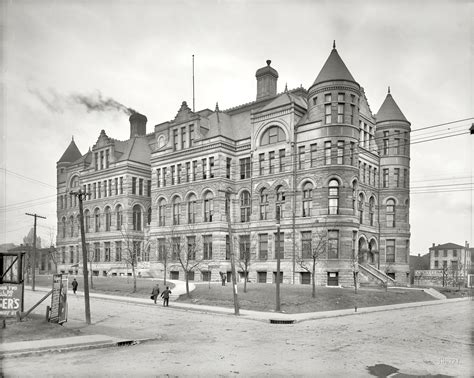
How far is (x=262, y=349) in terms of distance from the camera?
51.4ft

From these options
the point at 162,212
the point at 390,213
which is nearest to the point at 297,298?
the point at 390,213

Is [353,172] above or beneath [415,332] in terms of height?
above

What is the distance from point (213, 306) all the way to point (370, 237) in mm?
24285

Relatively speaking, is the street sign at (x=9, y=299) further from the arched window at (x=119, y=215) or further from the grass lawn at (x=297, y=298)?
the arched window at (x=119, y=215)

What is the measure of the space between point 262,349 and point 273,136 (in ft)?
109

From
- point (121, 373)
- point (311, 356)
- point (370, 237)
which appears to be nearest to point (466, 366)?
point (311, 356)

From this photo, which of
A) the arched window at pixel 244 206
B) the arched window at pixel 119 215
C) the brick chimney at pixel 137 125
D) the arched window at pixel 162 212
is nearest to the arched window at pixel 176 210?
the arched window at pixel 162 212

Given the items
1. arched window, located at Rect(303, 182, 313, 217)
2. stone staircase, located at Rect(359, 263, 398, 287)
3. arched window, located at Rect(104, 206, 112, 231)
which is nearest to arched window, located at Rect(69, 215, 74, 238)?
arched window, located at Rect(104, 206, 112, 231)

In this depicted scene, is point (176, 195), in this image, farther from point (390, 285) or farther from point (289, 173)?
point (390, 285)

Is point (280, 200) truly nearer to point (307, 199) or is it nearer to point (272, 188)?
point (272, 188)

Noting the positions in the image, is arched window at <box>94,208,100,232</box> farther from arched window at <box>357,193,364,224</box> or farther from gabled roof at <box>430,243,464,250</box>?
gabled roof at <box>430,243,464,250</box>

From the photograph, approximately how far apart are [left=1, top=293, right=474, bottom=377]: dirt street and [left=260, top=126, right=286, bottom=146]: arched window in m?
24.0

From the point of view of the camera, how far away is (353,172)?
42.8 m

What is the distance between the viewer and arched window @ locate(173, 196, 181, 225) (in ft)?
172
